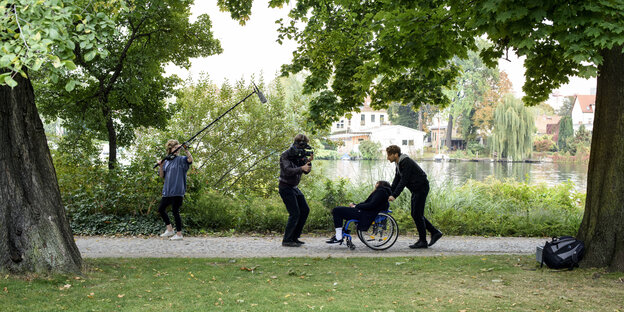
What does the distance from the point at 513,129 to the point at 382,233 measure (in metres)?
40.3

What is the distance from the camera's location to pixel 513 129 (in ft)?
149

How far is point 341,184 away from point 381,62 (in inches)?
207

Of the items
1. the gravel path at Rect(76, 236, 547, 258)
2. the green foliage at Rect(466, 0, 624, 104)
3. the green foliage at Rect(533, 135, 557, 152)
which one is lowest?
the gravel path at Rect(76, 236, 547, 258)

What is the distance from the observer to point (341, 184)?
1218 cm

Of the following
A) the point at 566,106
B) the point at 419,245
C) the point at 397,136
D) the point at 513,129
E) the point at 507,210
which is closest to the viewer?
the point at 419,245

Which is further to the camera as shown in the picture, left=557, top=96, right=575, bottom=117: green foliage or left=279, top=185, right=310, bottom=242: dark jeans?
left=557, top=96, right=575, bottom=117: green foliage

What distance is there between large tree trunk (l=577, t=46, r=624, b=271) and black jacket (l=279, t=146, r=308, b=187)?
4.25 m

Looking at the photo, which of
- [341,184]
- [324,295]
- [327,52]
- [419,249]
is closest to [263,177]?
[341,184]

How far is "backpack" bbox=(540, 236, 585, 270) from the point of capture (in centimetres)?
682

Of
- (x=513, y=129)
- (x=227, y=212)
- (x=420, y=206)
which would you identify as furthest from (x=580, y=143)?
(x=227, y=212)

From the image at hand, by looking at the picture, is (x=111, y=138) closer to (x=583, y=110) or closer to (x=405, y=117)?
(x=405, y=117)

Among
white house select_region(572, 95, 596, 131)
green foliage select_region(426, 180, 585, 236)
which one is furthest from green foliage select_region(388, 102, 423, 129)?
green foliage select_region(426, 180, 585, 236)

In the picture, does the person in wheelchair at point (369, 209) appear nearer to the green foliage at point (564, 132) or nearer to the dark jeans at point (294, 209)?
the dark jeans at point (294, 209)

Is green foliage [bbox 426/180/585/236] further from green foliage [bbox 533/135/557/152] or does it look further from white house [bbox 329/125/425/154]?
white house [bbox 329/125/425/154]
